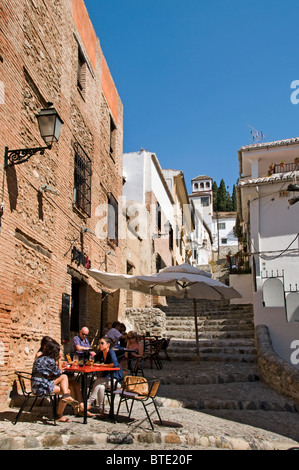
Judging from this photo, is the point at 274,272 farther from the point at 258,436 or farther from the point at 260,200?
the point at 258,436

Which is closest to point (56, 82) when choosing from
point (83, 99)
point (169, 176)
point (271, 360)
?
point (83, 99)

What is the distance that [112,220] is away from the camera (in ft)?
50.5

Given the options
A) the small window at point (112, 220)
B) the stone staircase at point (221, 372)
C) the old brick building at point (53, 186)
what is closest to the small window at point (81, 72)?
the old brick building at point (53, 186)

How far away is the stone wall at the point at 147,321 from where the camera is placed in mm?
15555

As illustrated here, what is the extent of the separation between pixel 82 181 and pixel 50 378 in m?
6.67

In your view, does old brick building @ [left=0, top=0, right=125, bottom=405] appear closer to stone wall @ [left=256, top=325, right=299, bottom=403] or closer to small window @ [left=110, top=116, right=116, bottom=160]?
small window @ [left=110, top=116, right=116, bottom=160]

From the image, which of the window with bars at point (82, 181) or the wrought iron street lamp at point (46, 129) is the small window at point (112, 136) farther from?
the wrought iron street lamp at point (46, 129)

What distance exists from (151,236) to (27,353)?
15369 millimetres

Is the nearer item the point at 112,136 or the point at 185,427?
the point at 185,427

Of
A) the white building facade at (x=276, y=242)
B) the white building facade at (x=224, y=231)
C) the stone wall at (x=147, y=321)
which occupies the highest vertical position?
→ the white building facade at (x=224, y=231)

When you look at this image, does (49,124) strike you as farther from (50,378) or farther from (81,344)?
(81,344)

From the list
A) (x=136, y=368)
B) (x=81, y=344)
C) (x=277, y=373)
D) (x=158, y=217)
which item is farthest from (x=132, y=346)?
(x=158, y=217)

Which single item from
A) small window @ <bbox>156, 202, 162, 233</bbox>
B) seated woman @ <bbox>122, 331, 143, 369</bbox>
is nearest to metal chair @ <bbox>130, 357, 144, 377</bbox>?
seated woman @ <bbox>122, 331, 143, 369</bbox>

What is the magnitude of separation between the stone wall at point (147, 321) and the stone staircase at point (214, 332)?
601 mm
